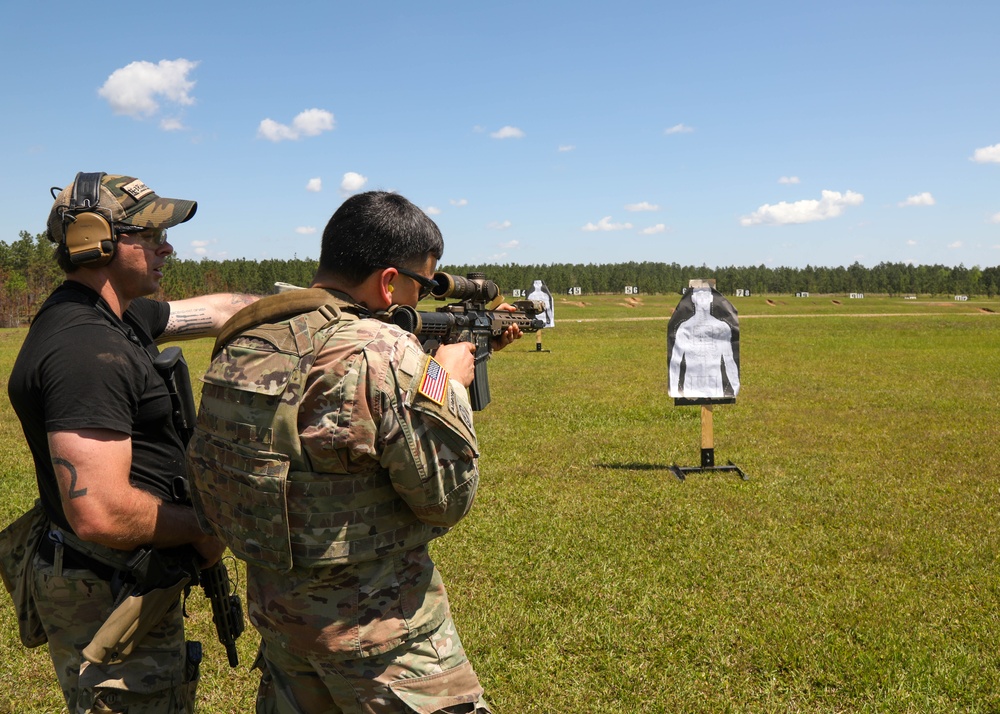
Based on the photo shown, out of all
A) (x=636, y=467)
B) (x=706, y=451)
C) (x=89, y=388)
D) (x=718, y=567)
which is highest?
(x=89, y=388)

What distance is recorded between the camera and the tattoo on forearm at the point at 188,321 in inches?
129

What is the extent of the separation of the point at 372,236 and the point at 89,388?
3.26 ft

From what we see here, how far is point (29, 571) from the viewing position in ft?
8.54

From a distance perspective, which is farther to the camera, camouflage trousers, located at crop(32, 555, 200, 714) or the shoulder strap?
camouflage trousers, located at crop(32, 555, 200, 714)

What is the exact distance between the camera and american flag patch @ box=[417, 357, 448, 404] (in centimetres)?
204

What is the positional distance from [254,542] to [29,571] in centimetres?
109

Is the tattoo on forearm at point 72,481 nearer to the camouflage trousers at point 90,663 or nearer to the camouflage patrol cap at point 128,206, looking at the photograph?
the camouflage trousers at point 90,663

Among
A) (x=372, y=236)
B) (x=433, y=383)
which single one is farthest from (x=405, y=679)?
(x=372, y=236)

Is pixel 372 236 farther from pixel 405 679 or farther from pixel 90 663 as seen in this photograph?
pixel 90 663

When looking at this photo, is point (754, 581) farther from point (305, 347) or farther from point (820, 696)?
point (305, 347)

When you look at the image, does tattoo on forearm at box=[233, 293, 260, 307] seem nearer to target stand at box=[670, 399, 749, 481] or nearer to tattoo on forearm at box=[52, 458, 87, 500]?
tattoo on forearm at box=[52, 458, 87, 500]

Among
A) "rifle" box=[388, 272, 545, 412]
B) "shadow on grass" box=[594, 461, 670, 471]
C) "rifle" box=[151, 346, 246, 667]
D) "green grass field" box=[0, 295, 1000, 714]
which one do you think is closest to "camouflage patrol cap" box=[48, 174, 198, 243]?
"rifle" box=[151, 346, 246, 667]

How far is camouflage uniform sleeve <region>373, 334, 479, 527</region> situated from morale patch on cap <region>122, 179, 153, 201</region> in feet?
4.01

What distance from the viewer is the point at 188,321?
10.9ft
